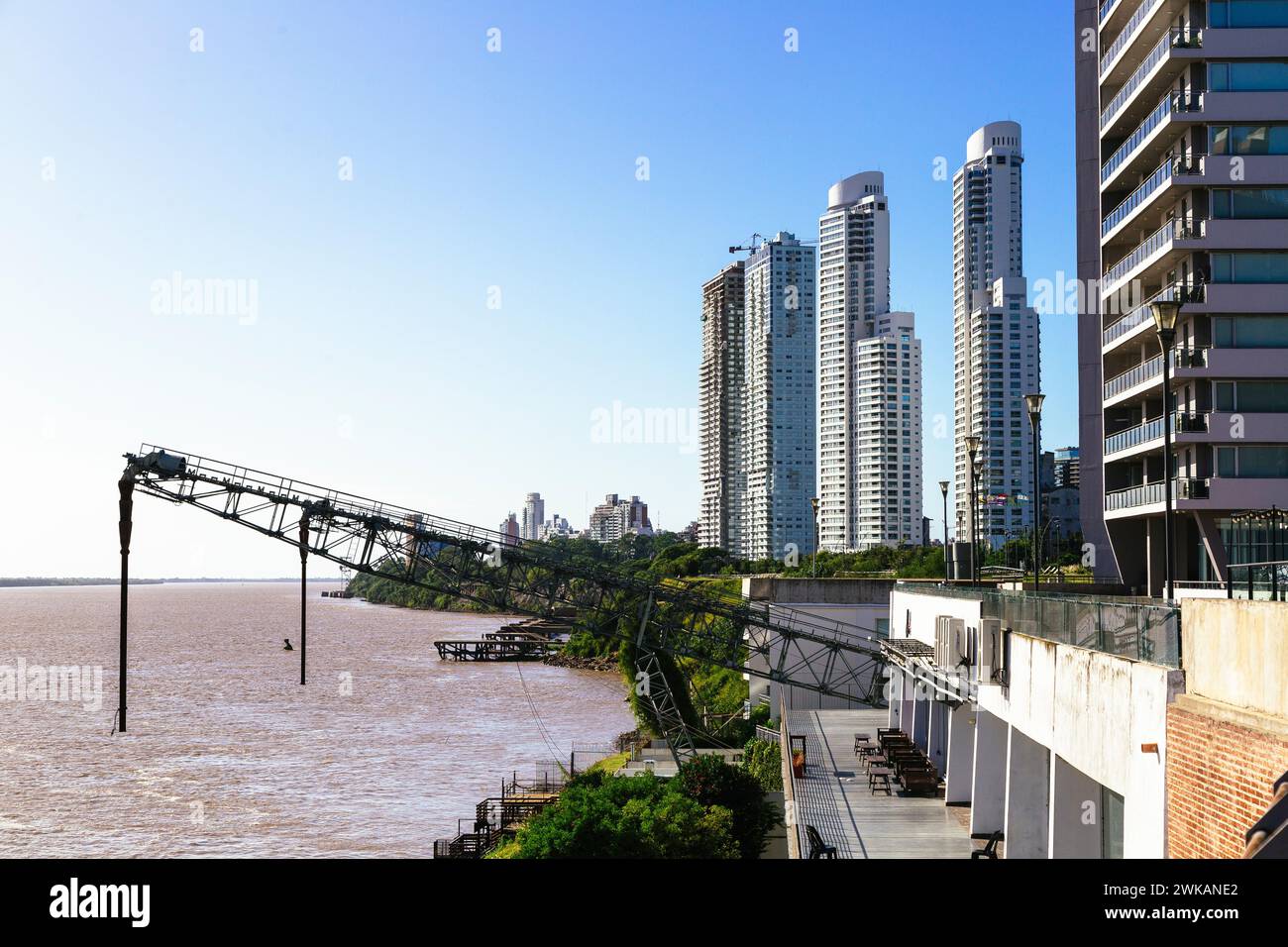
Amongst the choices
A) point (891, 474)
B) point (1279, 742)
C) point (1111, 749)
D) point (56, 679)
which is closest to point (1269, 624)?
point (1279, 742)

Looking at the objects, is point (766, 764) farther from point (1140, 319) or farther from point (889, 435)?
point (889, 435)

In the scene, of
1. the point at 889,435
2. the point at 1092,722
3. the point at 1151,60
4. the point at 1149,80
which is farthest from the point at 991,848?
the point at 889,435

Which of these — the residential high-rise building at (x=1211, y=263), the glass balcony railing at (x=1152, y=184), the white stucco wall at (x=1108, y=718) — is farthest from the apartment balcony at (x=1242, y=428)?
the white stucco wall at (x=1108, y=718)

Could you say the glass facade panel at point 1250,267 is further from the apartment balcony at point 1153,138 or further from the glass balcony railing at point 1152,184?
the apartment balcony at point 1153,138

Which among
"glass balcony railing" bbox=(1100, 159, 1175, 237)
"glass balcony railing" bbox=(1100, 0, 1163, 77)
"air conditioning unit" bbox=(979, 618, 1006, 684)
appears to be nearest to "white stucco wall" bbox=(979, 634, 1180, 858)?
"air conditioning unit" bbox=(979, 618, 1006, 684)

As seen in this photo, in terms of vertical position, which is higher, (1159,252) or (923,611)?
(1159,252)

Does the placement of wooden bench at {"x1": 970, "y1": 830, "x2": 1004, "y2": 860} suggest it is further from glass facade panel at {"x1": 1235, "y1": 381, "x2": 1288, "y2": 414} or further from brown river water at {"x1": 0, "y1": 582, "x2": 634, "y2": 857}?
glass facade panel at {"x1": 1235, "y1": 381, "x2": 1288, "y2": 414}

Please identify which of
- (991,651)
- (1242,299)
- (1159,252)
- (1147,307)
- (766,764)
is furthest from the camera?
(1147,307)
